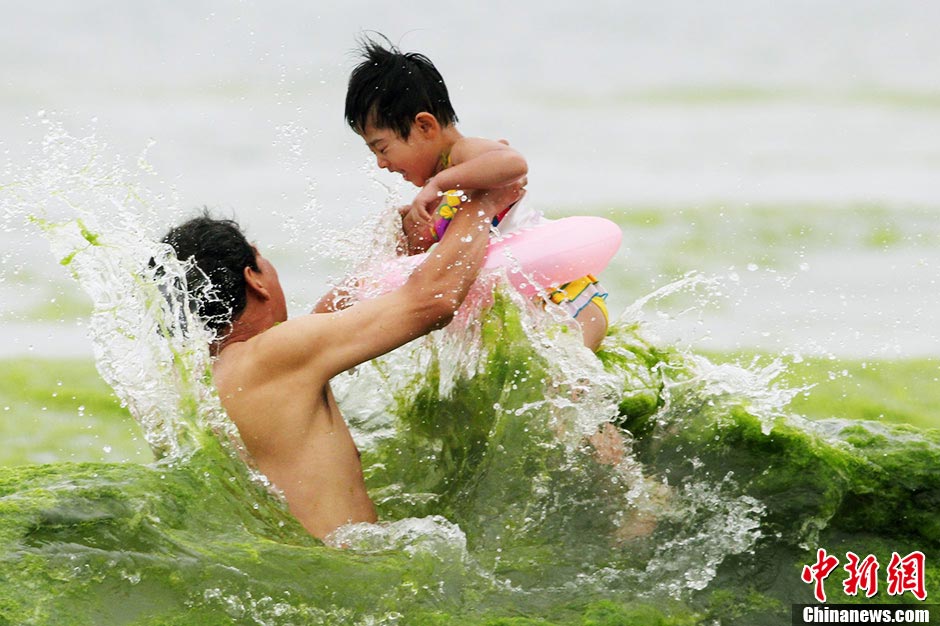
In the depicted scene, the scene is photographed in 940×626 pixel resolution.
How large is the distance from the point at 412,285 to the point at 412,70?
0.71m

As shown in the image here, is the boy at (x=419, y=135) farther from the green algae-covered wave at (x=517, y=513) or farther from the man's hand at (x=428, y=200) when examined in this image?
the green algae-covered wave at (x=517, y=513)

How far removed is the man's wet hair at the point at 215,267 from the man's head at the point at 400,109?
53 centimetres

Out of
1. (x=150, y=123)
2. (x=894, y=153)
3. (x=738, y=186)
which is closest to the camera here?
(x=738, y=186)

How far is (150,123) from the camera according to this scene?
43.1ft

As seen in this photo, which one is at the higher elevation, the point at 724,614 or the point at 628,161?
the point at 628,161

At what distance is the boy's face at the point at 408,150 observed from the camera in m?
4.08

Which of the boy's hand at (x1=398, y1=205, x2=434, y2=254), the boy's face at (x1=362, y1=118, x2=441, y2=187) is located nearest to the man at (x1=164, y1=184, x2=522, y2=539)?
Result: the boy's hand at (x1=398, y1=205, x2=434, y2=254)

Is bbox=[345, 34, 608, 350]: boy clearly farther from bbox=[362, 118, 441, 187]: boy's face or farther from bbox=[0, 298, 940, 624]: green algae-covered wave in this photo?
bbox=[0, 298, 940, 624]: green algae-covered wave

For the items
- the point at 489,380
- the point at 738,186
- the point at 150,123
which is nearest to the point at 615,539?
the point at 489,380

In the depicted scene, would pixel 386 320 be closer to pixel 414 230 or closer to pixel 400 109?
pixel 414 230

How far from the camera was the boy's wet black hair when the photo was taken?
406cm

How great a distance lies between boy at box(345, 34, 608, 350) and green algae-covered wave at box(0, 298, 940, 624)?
0.23 meters

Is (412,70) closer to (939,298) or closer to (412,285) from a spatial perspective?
(412,285)

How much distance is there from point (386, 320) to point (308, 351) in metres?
0.23
